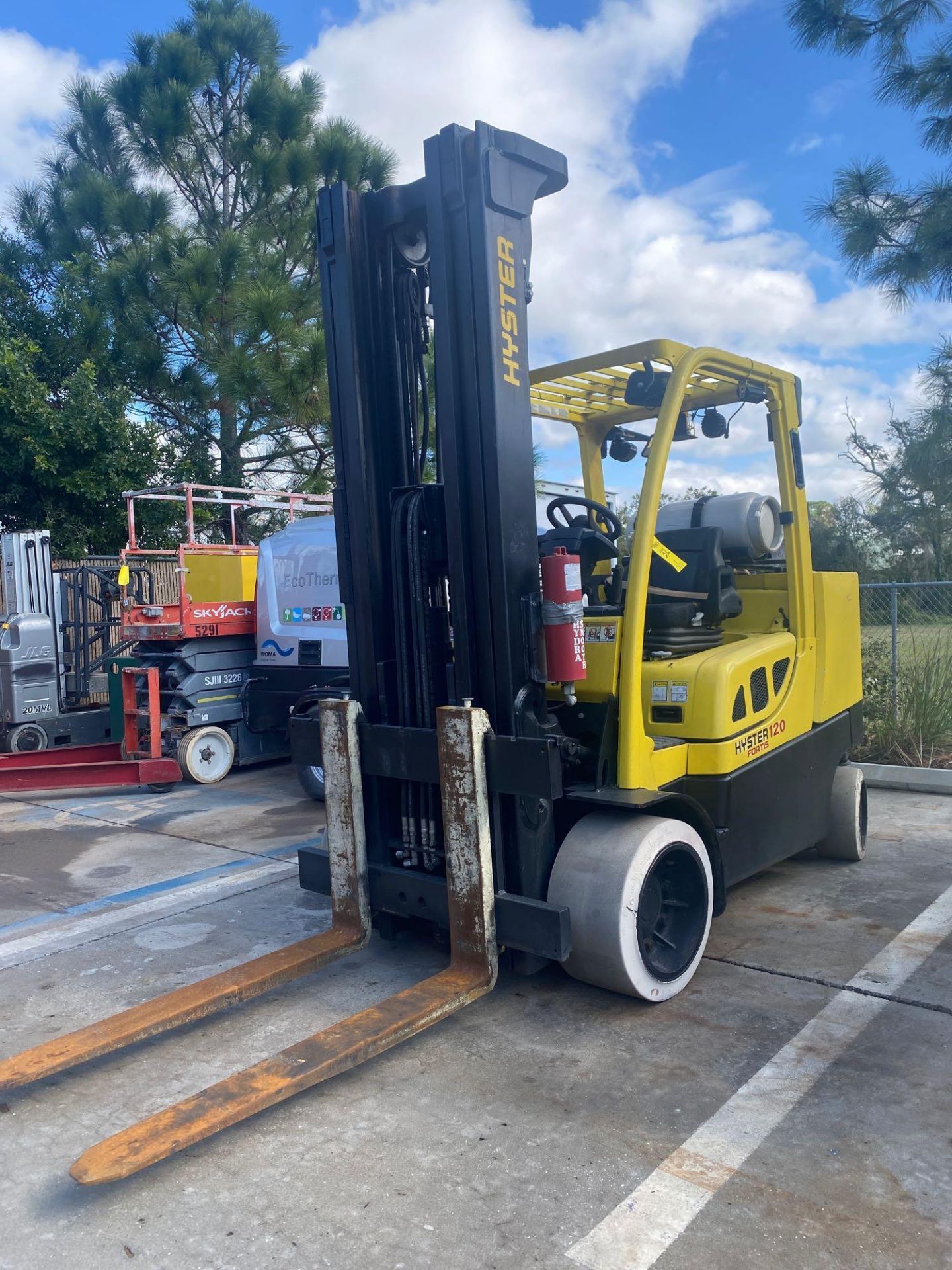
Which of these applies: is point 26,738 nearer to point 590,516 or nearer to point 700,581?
point 590,516

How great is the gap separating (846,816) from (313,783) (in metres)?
4.31

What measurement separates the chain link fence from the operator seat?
402cm

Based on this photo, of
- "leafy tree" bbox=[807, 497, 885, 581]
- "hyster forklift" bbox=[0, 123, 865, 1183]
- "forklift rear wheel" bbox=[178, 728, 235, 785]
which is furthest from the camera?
"leafy tree" bbox=[807, 497, 885, 581]

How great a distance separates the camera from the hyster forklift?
373 cm

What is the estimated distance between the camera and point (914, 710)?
27.2 ft

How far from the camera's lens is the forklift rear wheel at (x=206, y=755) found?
928 centimetres

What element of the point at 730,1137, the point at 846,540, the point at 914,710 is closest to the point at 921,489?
the point at 846,540

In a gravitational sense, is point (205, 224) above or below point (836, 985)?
above

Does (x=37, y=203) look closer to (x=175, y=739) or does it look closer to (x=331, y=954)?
(x=175, y=739)

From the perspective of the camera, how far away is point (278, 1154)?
118 inches

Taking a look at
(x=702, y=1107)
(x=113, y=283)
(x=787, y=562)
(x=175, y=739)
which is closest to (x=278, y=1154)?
(x=702, y=1107)

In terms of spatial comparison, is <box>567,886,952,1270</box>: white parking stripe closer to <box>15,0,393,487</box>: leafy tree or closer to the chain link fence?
the chain link fence

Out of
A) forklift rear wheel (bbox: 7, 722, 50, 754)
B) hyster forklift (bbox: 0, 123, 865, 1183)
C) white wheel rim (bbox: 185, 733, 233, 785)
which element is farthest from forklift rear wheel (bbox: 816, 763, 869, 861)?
forklift rear wheel (bbox: 7, 722, 50, 754)

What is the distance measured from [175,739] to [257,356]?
8.01m
